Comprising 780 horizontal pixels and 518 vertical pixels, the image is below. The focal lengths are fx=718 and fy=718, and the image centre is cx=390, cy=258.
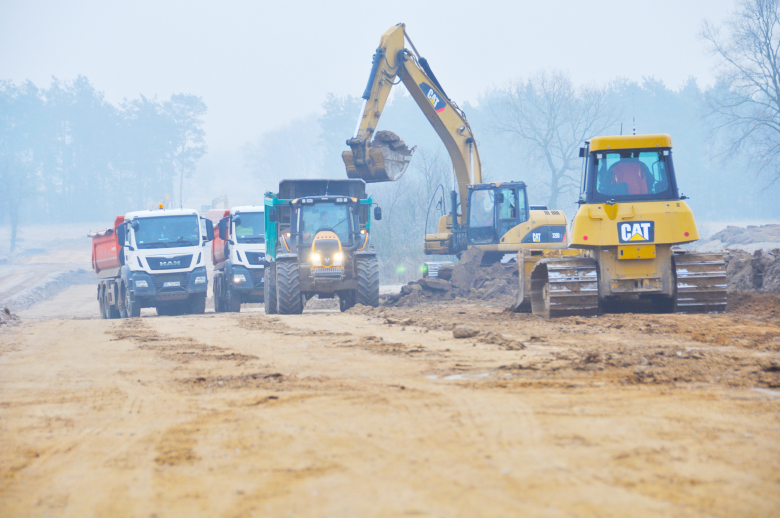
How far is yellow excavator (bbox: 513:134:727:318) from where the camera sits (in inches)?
430

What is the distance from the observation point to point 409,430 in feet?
15.1

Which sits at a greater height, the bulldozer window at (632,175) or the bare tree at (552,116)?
the bare tree at (552,116)

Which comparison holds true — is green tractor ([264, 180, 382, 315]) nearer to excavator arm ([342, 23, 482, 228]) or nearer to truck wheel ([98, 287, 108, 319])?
excavator arm ([342, 23, 482, 228])

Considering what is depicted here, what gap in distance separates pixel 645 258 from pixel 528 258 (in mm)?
2472

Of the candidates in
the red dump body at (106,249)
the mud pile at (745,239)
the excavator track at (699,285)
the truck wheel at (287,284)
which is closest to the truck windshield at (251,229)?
the red dump body at (106,249)

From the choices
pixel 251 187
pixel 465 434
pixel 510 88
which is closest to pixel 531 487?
pixel 465 434

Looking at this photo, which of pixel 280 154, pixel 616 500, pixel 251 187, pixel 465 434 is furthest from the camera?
pixel 251 187

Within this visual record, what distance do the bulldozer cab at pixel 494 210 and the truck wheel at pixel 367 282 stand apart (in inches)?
204

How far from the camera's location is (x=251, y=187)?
12950cm

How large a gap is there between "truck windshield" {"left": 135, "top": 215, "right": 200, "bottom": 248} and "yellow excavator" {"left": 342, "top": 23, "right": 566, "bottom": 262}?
18.5ft

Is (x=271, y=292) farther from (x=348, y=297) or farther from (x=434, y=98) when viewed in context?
(x=434, y=98)

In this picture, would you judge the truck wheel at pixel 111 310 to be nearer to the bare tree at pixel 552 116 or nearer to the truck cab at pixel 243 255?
the truck cab at pixel 243 255

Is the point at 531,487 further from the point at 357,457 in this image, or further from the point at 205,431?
the point at 205,431

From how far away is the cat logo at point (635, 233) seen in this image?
10.9 metres
